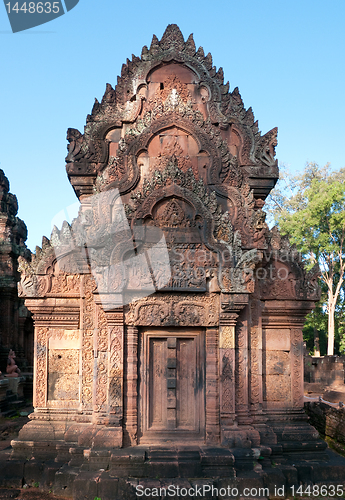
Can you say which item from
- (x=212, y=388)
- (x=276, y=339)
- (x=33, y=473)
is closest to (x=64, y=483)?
(x=33, y=473)

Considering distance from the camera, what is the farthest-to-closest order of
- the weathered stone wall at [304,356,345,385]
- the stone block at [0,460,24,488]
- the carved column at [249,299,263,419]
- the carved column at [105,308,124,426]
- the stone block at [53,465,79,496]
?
1. the weathered stone wall at [304,356,345,385]
2. the carved column at [249,299,263,419]
3. the carved column at [105,308,124,426]
4. the stone block at [0,460,24,488]
5. the stone block at [53,465,79,496]

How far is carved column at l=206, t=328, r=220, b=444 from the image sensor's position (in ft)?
23.9

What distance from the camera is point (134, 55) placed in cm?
870

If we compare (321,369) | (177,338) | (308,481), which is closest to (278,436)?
(308,481)

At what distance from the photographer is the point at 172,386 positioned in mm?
7453

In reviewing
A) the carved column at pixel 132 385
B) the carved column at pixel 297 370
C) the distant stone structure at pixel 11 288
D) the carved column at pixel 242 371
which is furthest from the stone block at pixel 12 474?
the distant stone structure at pixel 11 288

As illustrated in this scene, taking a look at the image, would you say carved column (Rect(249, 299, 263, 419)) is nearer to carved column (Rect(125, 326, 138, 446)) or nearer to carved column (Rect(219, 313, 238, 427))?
carved column (Rect(219, 313, 238, 427))

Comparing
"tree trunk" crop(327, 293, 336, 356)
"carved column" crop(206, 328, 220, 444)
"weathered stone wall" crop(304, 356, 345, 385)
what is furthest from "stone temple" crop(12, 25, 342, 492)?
"tree trunk" crop(327, 293, 336, 356)

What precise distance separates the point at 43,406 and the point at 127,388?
1816mm

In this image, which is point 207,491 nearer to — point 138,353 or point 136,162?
point 138,353

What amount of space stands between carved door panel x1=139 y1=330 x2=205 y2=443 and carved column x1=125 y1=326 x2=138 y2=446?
139mm

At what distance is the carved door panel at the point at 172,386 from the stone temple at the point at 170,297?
2 centimetres

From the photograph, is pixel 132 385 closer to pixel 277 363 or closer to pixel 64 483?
pixel 64 483

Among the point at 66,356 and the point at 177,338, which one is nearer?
the point at 177,338
